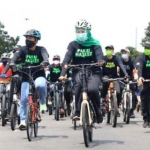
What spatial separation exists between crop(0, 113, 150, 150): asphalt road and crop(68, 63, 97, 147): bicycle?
25 cm

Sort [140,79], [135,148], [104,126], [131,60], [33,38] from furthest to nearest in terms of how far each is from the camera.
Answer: [131,60] < [104,126] < [140,79] < [33,38] < [135,148]

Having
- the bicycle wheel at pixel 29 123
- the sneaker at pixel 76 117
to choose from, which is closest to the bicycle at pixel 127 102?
the bicycle wheel at pixel 29 123

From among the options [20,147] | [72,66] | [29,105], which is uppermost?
[72,66]

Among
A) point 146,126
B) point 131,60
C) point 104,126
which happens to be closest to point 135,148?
point 146,126

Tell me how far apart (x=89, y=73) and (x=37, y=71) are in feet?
4.24

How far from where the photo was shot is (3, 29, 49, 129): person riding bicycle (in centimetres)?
1095

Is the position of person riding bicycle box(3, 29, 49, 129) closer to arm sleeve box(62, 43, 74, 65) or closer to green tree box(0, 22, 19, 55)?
arm sleeve box(62, 43, 74, 65)

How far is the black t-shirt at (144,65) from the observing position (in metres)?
12.5

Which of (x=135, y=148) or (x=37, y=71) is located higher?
(x=37, y=71)

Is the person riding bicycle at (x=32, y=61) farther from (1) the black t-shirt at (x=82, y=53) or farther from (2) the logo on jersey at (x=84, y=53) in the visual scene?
(2) the logo on jersey at (x=84, y=53)

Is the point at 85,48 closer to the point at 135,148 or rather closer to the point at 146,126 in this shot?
the point at 135,148

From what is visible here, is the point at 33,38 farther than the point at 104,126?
No

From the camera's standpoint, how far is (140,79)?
12031mm

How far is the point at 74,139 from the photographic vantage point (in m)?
11.0
